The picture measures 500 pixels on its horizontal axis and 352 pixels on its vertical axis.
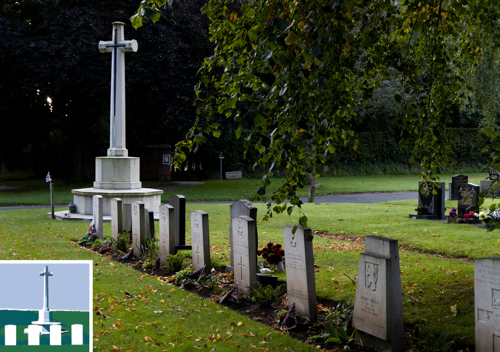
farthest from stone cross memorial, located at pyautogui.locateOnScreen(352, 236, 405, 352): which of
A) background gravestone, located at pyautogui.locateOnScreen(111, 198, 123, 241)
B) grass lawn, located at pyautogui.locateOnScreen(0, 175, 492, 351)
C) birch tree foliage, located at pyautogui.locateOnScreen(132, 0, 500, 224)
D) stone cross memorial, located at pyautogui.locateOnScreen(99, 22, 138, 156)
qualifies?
stone cross memorial, located at pyautogui.locateOnScreen(99, 22, 138, 156)

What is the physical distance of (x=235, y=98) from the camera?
4.04m

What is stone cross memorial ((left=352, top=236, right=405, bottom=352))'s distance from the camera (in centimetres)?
516

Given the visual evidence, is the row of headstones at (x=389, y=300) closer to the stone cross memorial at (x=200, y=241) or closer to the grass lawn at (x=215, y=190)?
the stone cross memorial at (x=200, y=241)

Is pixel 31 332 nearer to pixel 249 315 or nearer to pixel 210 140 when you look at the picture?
pixel 249 315

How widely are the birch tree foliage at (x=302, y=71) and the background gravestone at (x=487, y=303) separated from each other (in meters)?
1.49

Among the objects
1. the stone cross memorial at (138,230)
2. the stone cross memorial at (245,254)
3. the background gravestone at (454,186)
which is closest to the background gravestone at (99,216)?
the stone cross memorial at (138,230)

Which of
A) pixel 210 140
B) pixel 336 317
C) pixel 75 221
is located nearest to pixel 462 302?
pixel 336 317

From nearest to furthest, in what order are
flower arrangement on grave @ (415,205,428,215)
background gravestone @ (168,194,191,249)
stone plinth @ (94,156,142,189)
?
background gravestone @ (168,194,191,249) < stone plinth @ (94,156,142,189) < flower arrangement on grave @ (415,205,428,215)

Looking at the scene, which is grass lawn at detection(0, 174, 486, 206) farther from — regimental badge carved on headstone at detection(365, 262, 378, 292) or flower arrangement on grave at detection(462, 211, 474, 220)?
regimental badge carved on headstone at detection(365, 262, 378, 292)

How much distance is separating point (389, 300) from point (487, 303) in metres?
0.86

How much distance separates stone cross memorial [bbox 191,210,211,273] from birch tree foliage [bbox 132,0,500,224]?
2.71 meters

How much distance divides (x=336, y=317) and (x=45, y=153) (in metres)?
31.6

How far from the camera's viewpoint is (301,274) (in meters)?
6.31


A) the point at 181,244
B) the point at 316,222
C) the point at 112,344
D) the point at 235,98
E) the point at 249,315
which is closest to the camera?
the point at 235,98
